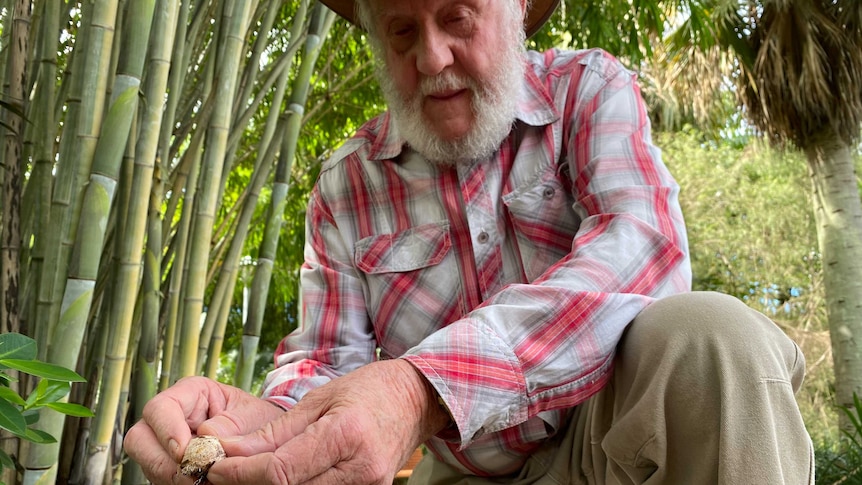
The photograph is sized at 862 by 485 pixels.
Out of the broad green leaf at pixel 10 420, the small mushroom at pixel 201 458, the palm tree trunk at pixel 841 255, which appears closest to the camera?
the broad green leaf at pixel 10 420

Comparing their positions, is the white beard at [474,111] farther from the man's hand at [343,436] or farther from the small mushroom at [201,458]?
the small mushroom at [201,458]

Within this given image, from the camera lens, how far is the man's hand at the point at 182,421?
3.13 ft

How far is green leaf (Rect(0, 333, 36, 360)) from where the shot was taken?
816mm

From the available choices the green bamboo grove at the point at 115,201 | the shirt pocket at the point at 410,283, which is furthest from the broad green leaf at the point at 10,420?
the shirt pocket at the point at 410,283

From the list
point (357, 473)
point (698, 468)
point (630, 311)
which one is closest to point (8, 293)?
point (357, 473)

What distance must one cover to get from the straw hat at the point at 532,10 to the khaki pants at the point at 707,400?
2.83 feet

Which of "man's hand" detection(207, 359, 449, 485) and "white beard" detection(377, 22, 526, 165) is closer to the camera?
"man's hand" detection(207, 359, 449, 485)

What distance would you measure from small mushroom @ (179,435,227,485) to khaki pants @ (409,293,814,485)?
1.62ft

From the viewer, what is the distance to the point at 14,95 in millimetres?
1502

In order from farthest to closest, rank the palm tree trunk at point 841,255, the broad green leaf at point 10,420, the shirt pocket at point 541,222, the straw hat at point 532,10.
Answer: the palm tree trunk at point 841,255
the straw hat at point 532,10
the shirt pocket at point 541,222
the broad green leaf at point 10,420


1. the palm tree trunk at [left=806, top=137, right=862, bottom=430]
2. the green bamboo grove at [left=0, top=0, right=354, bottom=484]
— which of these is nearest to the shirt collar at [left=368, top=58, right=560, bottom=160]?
the green bamboo grove at [left=0, top=0, right=354, bottom=484]

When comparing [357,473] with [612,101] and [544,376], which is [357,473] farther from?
[612,101]

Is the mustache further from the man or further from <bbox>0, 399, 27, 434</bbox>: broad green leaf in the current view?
<bbox>0, 399, 27, 434</bbox>: broad green leaf

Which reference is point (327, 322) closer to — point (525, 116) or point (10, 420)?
point (525, 116)
